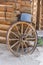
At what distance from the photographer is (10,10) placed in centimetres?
563

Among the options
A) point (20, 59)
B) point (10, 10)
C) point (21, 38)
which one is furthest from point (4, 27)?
point (20, 59)

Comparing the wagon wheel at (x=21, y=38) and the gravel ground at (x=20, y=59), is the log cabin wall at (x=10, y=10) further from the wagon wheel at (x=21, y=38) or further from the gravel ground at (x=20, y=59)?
the gravel ground at (x=20, y=59)

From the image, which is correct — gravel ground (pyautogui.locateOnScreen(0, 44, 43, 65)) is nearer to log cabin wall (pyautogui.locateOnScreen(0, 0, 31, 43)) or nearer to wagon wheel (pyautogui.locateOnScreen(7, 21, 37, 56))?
wagon wheel (pyautogui.locateOnScreen(7, 21, 37, 56))

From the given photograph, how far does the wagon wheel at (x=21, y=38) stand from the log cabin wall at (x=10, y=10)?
230 millimetres

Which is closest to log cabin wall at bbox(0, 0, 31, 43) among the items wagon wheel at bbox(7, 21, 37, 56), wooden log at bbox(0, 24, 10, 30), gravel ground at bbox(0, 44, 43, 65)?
wooden log at bbox(0, 24, 10, 30)

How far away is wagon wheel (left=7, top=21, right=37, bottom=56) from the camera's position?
5.39 metres

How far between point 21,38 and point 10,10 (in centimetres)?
77

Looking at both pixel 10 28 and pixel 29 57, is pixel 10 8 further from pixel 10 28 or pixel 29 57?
pixel 29 57

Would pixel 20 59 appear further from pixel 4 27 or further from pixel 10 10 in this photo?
pixel 10 10

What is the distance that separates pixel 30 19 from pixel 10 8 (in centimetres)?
57

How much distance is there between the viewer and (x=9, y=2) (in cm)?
561

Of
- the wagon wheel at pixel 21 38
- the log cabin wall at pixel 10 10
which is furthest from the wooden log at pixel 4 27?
the wagon wheel at pixel 21 38

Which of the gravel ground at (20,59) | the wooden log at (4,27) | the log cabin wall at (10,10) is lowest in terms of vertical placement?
the gravel ground at (20,59)

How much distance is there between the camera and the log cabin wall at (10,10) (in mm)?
5580
